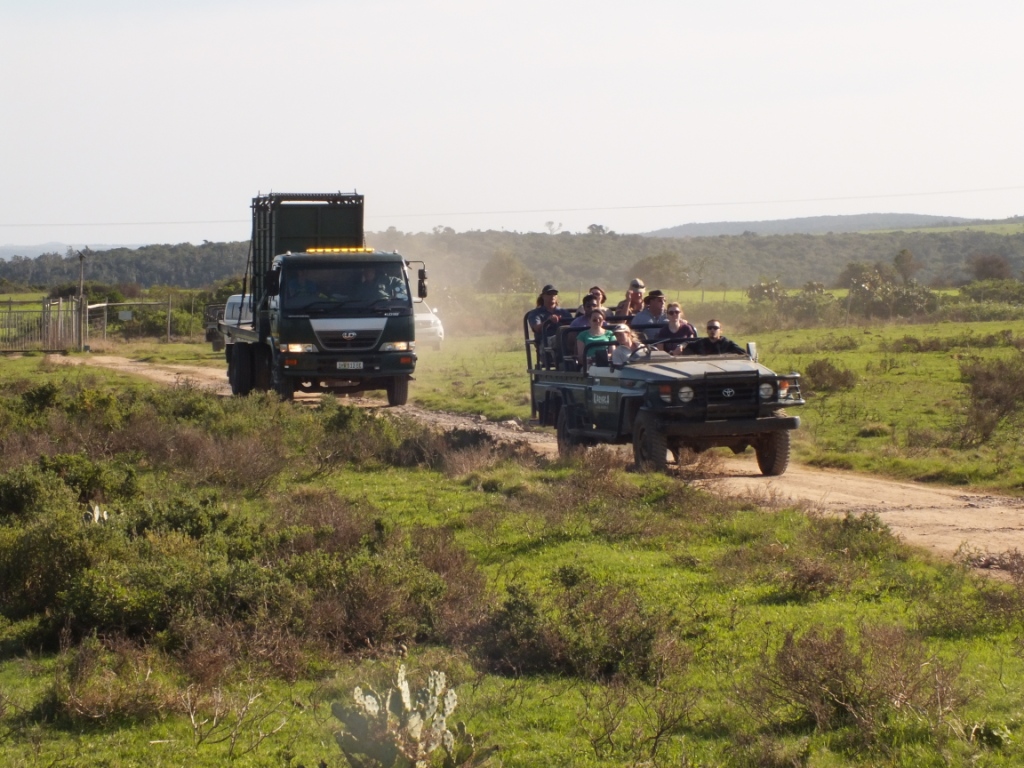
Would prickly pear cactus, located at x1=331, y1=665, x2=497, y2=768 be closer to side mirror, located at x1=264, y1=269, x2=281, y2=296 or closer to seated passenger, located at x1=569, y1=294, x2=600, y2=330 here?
seated passenger, located at x1=569, y1=294, x2=600, y2=330

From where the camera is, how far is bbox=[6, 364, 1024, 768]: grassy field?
5715mm

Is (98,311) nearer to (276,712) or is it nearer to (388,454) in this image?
(388,454)

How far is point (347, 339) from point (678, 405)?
859 centimetres

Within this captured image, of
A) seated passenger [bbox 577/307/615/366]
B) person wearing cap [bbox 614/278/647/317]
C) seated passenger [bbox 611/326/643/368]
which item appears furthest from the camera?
person wearing cap [bbox 614/278/647/317]

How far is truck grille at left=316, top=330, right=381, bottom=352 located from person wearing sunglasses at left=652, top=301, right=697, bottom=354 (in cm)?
684

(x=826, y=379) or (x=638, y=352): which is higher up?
(x=638, y=352)

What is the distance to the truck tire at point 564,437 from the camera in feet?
48.3

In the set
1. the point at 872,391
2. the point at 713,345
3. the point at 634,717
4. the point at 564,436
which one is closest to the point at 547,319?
the point at 564,436

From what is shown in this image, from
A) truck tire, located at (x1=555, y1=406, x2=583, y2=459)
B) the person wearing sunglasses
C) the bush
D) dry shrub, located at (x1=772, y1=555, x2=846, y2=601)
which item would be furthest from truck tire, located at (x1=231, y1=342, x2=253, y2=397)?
dry shrub, located at (x1=772, y1=555, x2=846, y2=601)

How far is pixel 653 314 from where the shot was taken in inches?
606

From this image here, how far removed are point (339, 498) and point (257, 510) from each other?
77 centimetres

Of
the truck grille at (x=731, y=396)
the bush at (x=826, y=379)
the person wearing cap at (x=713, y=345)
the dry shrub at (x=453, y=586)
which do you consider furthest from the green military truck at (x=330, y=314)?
the dry shrub at (x=453, y=586)

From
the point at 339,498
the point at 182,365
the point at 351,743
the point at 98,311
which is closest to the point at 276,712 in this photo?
the point at 351,743

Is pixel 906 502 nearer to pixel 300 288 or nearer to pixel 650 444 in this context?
pixel 650 444
